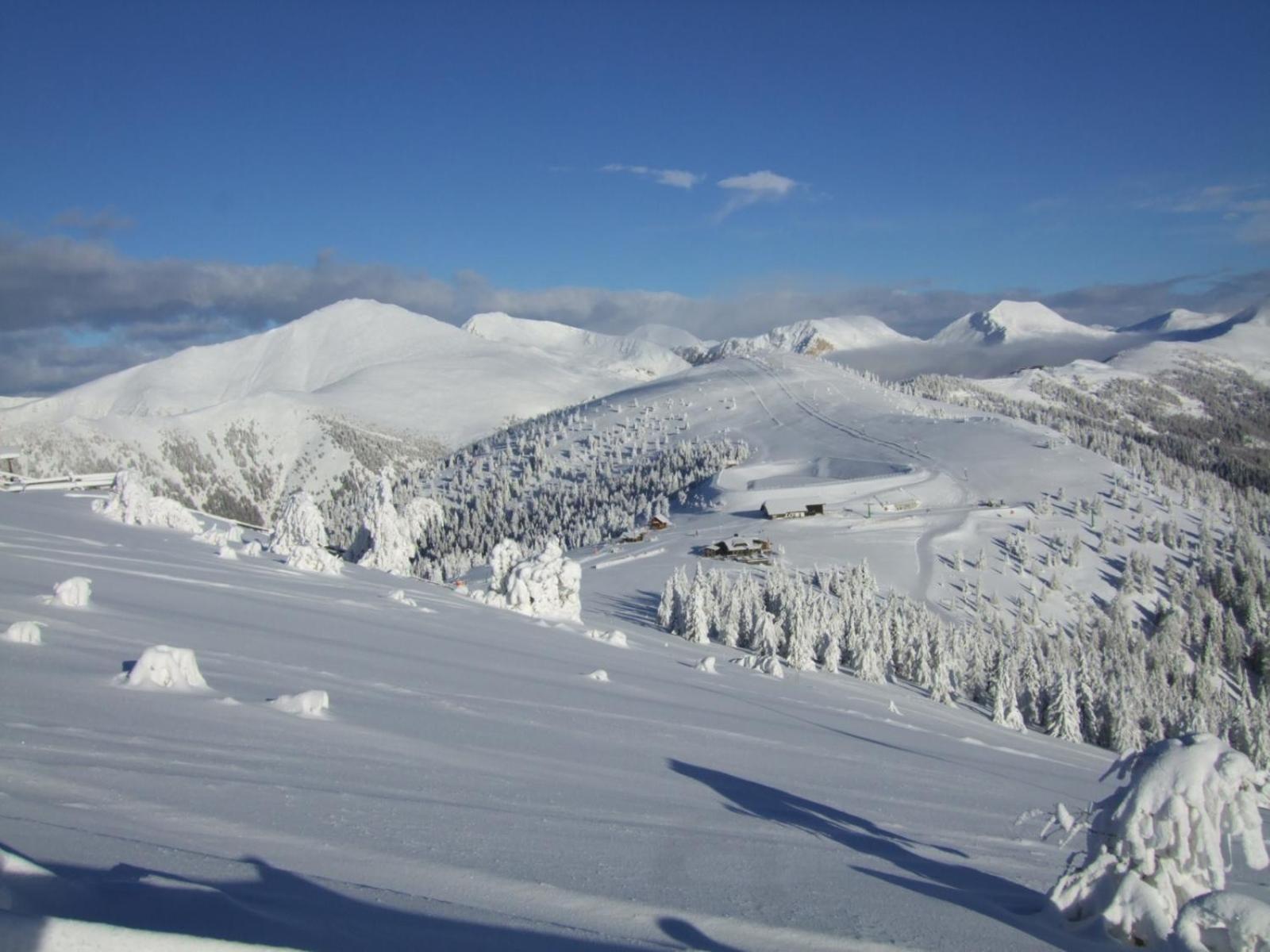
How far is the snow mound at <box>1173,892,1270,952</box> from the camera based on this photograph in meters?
4.68

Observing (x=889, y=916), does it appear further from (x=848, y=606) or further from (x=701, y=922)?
(x=848, y=606)

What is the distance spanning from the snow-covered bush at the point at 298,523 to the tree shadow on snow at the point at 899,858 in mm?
26384

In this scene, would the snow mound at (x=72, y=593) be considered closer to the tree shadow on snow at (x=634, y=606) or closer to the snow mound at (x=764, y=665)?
the snow mound at (x=764, y=665)

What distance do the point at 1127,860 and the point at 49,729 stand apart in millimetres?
7606

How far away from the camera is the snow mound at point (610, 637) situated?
24.4 m

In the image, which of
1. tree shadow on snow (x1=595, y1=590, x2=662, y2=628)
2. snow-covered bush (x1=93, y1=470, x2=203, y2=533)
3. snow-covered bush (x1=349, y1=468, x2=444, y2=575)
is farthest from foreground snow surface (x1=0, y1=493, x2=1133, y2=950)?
tree shadow on snow (x1=595, y1=590, x2=662, y2=628)

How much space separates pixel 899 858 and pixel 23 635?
852cm

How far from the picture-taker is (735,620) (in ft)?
219

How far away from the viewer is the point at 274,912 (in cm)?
340

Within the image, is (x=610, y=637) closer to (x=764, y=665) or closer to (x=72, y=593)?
(x=764, y=665)

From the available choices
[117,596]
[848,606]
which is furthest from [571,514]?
[117,596]

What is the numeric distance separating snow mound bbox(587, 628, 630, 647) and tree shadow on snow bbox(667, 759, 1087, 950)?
49.7 ft

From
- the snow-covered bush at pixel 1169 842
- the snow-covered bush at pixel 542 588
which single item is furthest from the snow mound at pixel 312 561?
the snow-covered bush at pixel 1169 842

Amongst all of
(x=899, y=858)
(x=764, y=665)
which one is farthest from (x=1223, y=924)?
(x=764, y=665)
